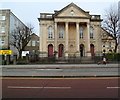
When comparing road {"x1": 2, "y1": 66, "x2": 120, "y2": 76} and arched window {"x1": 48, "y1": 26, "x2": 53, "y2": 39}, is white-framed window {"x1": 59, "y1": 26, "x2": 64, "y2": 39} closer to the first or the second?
arched window {"x1": 48, "y1": 26, "x2": 53, "y2": 39}

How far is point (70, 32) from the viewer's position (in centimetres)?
4041

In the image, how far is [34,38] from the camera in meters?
61.5

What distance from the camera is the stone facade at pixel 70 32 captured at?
3791cm

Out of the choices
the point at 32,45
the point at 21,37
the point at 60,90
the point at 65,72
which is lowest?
the point at 65,72

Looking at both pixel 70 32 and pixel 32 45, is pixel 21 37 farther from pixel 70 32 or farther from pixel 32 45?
pixel 32 45

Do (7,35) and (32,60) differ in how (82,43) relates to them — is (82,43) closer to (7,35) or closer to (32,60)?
(32,60)

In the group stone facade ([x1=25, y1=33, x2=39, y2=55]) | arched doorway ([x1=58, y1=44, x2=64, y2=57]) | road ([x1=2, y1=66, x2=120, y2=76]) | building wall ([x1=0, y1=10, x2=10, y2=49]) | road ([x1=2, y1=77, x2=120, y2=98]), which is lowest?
road ([x1=2, y1=66, x2=120, y2=76])

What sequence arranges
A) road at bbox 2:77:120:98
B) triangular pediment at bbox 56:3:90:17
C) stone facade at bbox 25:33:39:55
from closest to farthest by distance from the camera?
road at bbox 2:77:120:98, triangular pediment at bbox 56:3:90:17, stone facade at bbox 25:33:39:55

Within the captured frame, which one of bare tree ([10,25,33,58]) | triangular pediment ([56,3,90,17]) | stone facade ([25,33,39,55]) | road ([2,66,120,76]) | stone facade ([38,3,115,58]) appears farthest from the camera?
stone facade ([25,33,39,55])

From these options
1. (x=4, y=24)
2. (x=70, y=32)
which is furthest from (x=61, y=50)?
(x=4, y=24)

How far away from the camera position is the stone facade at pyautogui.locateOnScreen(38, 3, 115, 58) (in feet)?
124

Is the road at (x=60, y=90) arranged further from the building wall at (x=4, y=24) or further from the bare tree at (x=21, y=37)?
the building wall at (x=4, y=24)

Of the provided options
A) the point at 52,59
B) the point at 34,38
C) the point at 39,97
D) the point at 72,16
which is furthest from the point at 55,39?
the point at 39,97

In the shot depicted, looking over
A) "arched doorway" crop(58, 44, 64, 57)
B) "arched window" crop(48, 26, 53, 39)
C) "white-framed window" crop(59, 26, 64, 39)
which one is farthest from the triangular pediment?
"arched doorway" crop(58, 44, 64, 57)
